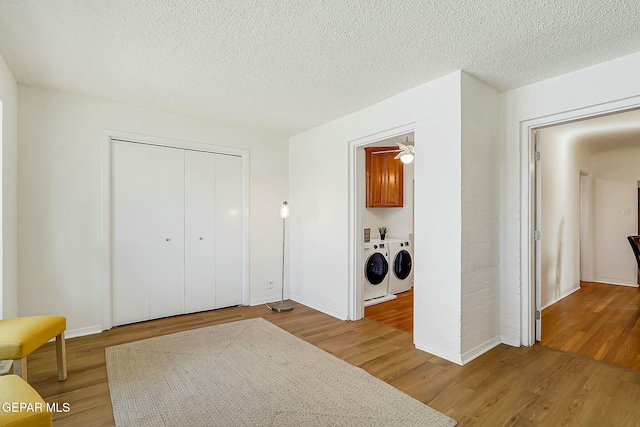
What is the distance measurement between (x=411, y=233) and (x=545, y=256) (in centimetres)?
189

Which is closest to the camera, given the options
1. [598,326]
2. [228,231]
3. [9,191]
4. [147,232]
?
[9,191]

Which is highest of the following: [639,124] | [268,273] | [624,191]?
[639,124]

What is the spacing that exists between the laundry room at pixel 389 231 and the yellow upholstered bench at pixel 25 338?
9.73 feet

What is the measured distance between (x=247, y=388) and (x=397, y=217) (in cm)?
414

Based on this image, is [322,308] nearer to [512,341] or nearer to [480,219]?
[512,341]

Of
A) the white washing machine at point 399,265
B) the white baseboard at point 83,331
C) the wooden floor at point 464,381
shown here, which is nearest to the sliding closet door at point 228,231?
the wooden floor at point 464,381

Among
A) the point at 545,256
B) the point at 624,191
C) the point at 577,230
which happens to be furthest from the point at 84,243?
the point at 624,191

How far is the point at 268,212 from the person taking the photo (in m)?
4.59

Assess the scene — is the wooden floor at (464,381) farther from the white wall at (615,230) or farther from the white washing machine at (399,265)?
the white wall at (615,230)

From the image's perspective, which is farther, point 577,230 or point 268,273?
point 577,230

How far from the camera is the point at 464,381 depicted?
2.34 metres

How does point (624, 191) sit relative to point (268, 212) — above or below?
above

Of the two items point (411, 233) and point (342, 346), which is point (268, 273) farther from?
point (411, 233)

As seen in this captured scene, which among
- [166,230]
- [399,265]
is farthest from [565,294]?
[166,230]
